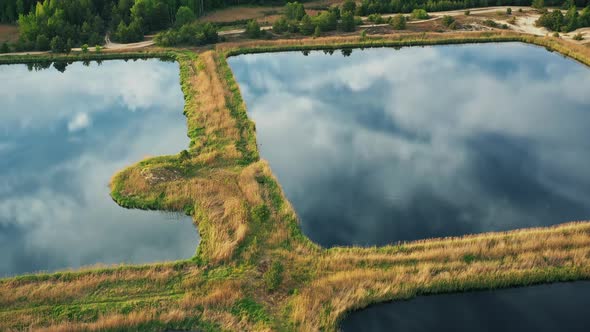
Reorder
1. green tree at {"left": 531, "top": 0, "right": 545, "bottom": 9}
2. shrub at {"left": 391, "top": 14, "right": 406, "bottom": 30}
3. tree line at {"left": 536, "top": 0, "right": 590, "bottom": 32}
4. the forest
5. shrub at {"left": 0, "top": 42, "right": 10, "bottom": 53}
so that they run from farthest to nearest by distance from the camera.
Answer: green tree at {"left": 531, "top": 0, "right": 545, "bottom": 9}, shrub at {"left": 391, "top": 14, "right": 406, "bottom": 30}, tree line at {"left": 536, "top": 0, "right": 590, "bottom": 32}, the forest, shrub at {"left": 0, "top": 42, "right": 10, "bottom": 53}

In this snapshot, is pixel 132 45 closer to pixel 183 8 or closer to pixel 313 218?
pixel 183 8

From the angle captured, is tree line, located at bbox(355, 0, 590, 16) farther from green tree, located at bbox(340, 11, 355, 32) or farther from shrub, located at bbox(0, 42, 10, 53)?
shrub, located at bbox(0, 42, 10, 53)

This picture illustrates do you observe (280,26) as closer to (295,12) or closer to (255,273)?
(295,12)

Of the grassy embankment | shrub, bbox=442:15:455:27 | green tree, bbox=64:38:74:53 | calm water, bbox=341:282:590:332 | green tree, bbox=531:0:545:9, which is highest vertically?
green tree, bbox=531:0:545:9

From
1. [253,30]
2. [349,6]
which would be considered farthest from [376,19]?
[253,30]

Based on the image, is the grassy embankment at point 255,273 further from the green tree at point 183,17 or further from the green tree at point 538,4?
the green tree at point 538,4

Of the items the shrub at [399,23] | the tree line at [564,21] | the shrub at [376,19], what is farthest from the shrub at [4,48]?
the tree line at [564,21]

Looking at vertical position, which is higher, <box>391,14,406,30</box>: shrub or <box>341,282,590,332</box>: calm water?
<box>391,14,406,30</box>: shrub

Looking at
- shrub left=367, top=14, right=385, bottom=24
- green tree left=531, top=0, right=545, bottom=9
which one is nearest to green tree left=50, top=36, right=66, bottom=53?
shrub left=367, top=14, right=385, bottom=24
